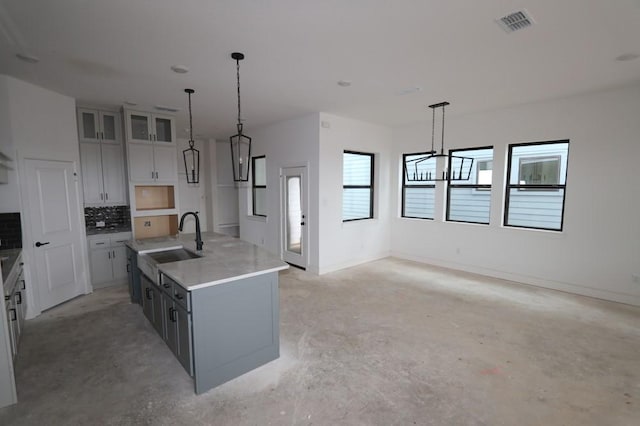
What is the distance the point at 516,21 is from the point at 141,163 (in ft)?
16.0

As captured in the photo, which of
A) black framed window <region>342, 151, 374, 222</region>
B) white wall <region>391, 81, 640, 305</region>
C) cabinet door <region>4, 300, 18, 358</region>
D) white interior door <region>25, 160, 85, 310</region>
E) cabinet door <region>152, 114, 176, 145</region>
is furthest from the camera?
black framed window <region>342, 151, 374, 222</region>

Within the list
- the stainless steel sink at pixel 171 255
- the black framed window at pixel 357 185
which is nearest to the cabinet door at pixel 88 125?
the stainless steel sink at pixel 171 255

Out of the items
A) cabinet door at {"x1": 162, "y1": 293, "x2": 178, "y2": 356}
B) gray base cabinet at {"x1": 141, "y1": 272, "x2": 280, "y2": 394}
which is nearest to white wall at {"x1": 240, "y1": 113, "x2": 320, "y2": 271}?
gray base cabinet at {"x1": 141, "y1": 272, "x2": 280, "y2": 394}

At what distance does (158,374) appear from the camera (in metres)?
2.60

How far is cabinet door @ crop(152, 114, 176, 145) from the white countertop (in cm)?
185

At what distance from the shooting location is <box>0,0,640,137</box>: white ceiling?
2150 mm

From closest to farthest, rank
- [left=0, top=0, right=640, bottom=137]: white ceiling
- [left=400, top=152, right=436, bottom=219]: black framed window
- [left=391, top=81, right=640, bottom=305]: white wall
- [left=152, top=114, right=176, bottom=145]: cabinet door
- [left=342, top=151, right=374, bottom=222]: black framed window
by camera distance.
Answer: [left=0, top=0, right=640, bottom=137]: white ceiling < [left=391, top=81, right=640, bottom=305]: white wall < [left=152, top=114, right=176, bottom=145]: cabinet door < [left=342, top=151, right=374, bottom=222]: black framed window < [left=400, top=152, right=436, bottom=219]: black framed window

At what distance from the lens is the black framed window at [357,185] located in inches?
232

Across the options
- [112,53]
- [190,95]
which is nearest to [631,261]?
[190,95]

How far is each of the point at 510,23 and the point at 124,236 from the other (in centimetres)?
537

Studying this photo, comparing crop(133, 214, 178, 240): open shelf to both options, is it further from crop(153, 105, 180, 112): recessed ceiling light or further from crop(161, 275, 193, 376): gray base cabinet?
crop(161, 275, 193, 376): gray base cabinet

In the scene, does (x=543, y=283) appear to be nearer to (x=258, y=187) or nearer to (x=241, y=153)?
(x=241, y=153)

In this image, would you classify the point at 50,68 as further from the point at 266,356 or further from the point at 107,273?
the point at 266,356

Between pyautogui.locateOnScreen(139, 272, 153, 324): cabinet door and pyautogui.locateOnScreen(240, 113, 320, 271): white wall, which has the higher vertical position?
pyautogui.locateOnScreen(240, 113, 320, 271): white wall
